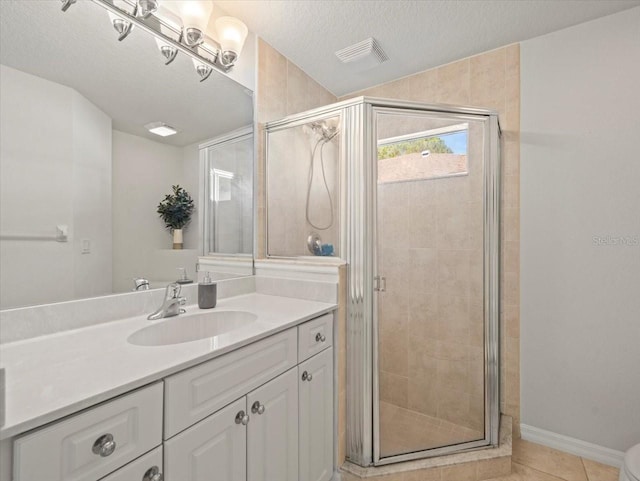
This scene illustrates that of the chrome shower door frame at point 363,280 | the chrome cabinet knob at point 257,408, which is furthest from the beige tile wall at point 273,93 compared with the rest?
the chrome cabinet knob at point 257,408

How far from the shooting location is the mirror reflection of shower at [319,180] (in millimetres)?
1653

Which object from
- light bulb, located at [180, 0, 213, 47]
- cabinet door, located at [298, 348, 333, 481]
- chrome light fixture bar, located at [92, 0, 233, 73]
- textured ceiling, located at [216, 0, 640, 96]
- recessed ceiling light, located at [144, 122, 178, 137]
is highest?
textured ceiling, located at [216, 0, 640, 96]

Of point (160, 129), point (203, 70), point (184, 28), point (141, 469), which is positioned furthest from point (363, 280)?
point (184, 28)

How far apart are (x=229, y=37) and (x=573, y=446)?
2961mm

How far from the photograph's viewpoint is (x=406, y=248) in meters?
2.06

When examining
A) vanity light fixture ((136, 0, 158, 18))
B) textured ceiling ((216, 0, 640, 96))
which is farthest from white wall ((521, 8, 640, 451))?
vanity light fixture ((136, 0, 158, 18))

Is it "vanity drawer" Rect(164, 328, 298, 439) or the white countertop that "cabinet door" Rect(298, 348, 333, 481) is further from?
the white countertop

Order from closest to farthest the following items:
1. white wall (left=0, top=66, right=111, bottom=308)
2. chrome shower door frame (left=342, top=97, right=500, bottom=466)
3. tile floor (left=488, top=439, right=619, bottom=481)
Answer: white wall (left=0, top=66, right=111, bottom=308) → chrome shower door frame (left=342, top=97, right=500, bottom=466) → tile floor (left=488, top=439, right=619, bottom=481)

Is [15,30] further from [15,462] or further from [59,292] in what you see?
[15,462]

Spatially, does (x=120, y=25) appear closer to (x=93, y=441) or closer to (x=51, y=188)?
(x=51, y=188)

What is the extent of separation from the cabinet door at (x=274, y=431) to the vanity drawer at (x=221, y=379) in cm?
5

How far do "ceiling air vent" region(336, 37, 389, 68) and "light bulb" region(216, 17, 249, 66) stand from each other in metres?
0.72

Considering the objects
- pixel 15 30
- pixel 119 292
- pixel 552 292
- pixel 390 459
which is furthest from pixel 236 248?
pixel 552 292

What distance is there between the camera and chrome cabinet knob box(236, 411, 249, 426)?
38.3 inches
